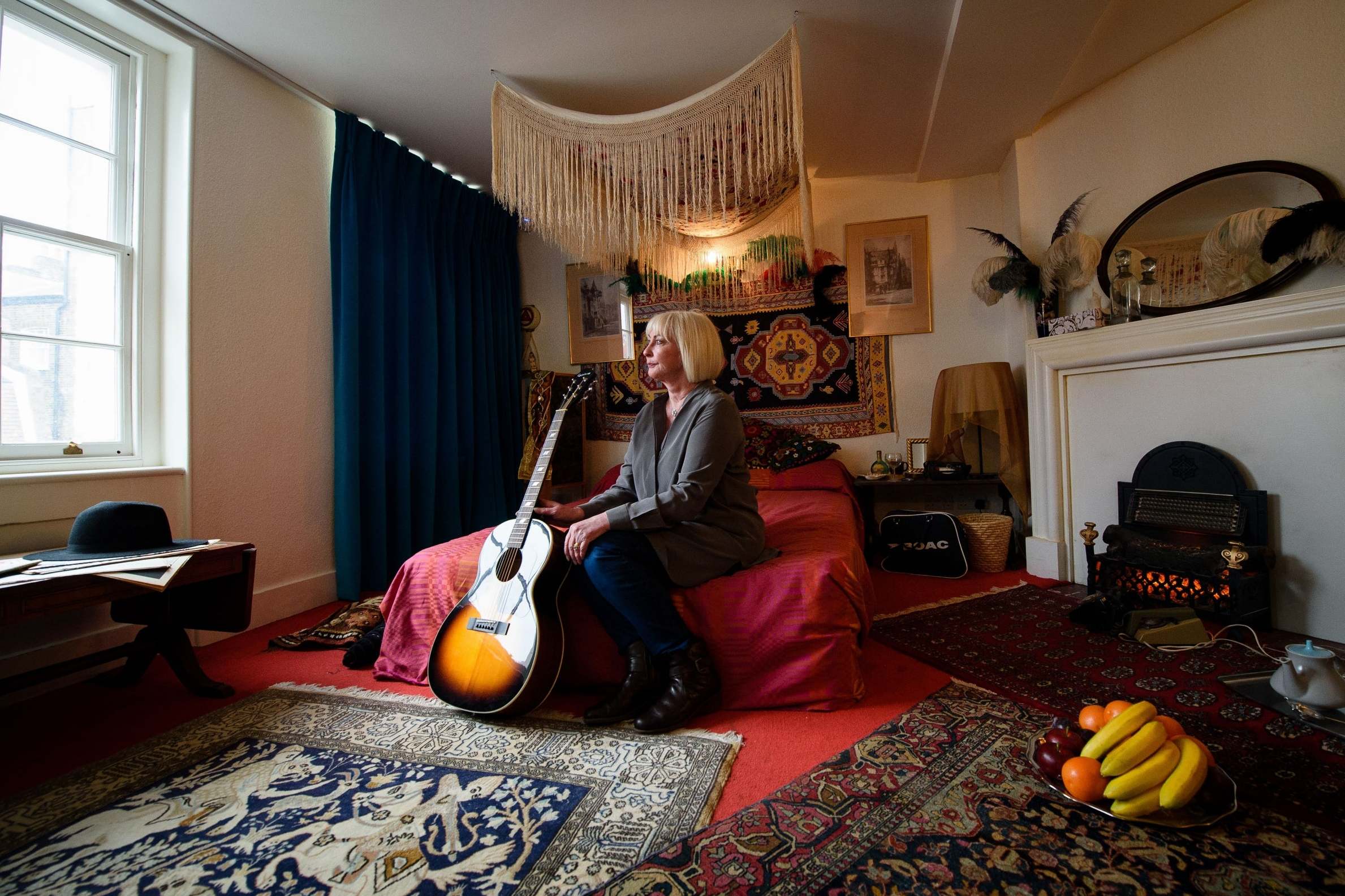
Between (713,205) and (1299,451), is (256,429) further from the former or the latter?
(1299,451)

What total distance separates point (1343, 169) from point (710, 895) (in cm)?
320

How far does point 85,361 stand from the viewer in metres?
2.34

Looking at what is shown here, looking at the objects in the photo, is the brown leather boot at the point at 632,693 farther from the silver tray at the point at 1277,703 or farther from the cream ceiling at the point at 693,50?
the cream ceiling at the point at 693,50

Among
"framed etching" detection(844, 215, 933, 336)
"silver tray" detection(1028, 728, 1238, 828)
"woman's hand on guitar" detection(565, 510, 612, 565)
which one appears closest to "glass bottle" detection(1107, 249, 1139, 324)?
"framed etching" detection(844, 215, 933, 336)

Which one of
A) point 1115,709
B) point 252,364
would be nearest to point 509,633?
point 1115,709

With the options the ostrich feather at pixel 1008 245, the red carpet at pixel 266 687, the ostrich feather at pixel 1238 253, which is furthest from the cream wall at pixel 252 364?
the ostrich feather at pixel 1238 253

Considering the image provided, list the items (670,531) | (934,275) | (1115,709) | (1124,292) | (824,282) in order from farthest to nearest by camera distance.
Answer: (824,282) < (934,275) < (1124,292) < (670,531) < (1115,709)

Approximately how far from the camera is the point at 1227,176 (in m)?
2.58

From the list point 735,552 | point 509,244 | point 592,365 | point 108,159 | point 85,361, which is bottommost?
point 735,552

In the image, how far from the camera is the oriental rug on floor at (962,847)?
104 centimetres

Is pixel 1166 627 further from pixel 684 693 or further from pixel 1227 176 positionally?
pixel 1227 176

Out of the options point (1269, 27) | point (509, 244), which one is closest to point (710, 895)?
point (1269, 27)

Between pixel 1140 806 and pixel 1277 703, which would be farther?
pixel 1277 703

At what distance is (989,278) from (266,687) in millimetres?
3757
